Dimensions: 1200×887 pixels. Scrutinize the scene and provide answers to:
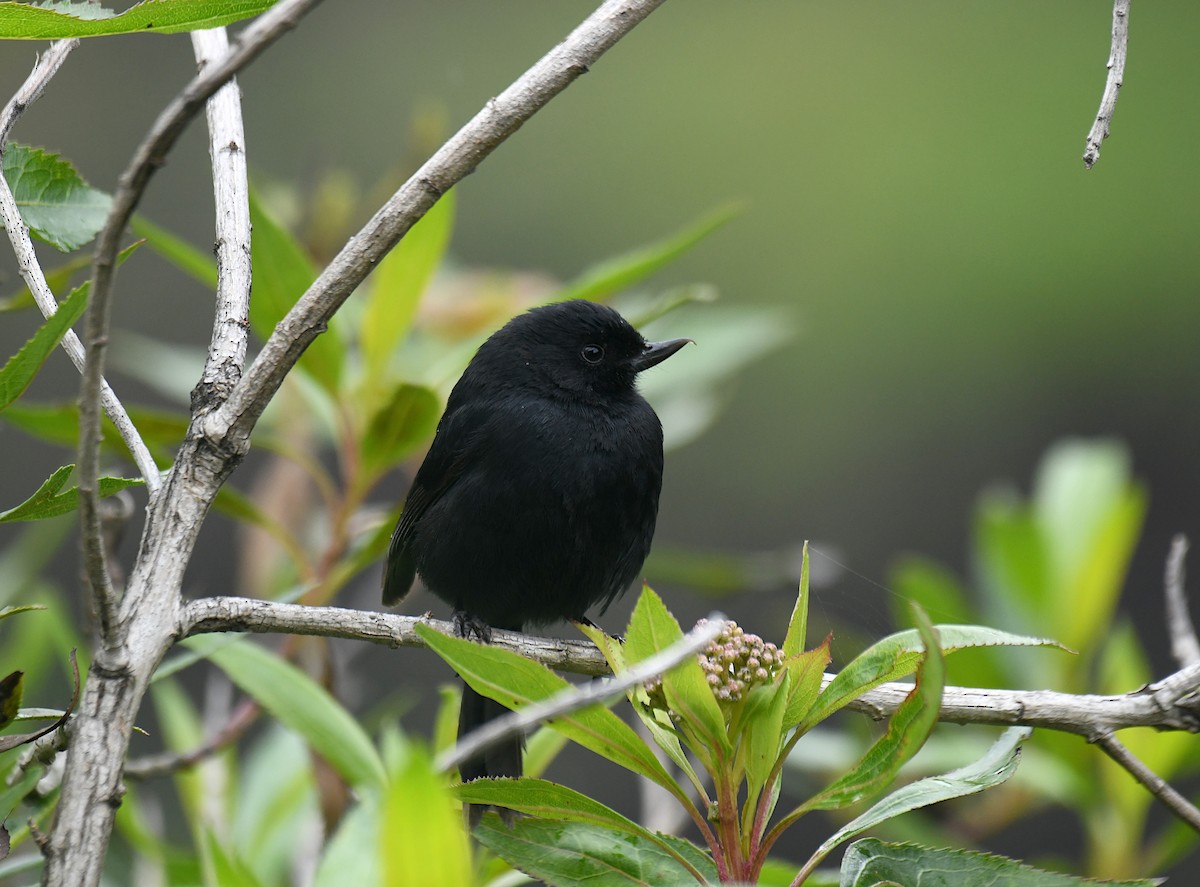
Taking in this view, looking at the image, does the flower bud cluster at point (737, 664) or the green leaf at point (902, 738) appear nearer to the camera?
the green leaf at point (902, 738)

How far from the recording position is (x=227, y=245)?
1.60m

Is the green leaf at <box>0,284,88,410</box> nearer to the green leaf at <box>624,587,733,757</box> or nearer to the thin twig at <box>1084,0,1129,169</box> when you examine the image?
the green leaf at <box>624,587,733,757</box>

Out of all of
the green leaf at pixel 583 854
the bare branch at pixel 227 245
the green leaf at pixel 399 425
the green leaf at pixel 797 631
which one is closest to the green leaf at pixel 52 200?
the bare branch at pixel 227 245

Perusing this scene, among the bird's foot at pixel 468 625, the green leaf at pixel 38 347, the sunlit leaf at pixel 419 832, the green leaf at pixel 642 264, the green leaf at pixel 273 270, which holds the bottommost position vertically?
the sunlit leaf at pixel 419 832

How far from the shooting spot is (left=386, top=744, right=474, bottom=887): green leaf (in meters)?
0.90

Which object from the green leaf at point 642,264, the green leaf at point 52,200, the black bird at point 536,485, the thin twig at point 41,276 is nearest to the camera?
the thin twig at point 41,276

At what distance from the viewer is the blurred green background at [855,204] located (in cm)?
921

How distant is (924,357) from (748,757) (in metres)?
8.70

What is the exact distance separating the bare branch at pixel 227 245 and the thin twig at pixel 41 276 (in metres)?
0.09

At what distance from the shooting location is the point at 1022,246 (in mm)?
9750

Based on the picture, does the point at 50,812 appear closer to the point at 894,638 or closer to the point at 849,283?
the point at 894,638

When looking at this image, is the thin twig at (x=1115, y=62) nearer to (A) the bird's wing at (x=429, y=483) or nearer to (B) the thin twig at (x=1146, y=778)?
(B) the thin twig at (x=1146, y=778)

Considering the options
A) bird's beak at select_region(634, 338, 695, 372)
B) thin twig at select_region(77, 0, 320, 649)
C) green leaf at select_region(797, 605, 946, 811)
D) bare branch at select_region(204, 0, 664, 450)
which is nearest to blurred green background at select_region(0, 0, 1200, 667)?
bird's beak at select_region(634, 338, 695, 372)

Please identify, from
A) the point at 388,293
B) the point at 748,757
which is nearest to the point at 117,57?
the point at 388,293
